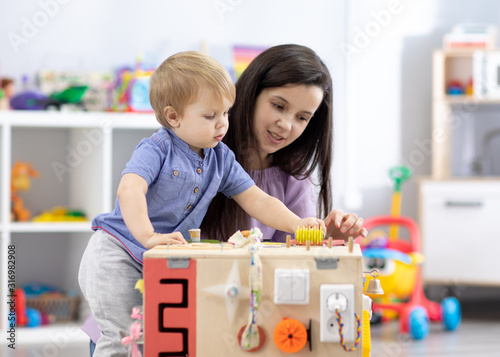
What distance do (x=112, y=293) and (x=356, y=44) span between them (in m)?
2.68

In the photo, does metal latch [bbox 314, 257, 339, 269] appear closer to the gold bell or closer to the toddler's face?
the gold bell

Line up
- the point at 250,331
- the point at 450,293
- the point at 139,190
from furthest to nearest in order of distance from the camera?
1. the point at 450,293
2. the point at 139,190
3. the point at 250,331

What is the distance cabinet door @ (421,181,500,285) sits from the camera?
297 cm

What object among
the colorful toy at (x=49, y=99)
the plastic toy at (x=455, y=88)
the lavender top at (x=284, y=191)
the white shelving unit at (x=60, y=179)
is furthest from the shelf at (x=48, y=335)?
the plastic toy at (x=455, y=88)

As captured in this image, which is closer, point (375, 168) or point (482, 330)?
point (482, 330)

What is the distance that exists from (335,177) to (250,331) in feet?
8.73

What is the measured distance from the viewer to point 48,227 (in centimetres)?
253

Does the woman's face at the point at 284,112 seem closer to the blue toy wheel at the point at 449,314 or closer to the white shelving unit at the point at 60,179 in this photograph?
the white shelving unit at the point at 60,179

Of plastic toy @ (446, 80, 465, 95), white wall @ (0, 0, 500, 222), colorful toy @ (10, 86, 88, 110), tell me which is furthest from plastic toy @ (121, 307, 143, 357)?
plastic toy @ (446, 80, 465, 95)

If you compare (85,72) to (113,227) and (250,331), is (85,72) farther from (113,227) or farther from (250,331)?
(250,331)

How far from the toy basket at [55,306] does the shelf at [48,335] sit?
9cm

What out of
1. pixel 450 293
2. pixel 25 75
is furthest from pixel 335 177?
pixel 25 75

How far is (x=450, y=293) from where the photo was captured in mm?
3359

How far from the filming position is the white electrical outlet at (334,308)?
0.78 m
